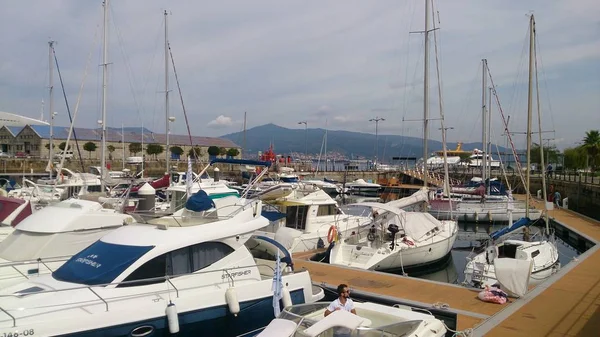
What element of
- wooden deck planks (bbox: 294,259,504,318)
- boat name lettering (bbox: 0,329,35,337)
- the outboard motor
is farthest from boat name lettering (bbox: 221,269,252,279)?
the outboard motor

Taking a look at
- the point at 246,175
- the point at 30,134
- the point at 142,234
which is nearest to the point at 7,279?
the point at 142,234

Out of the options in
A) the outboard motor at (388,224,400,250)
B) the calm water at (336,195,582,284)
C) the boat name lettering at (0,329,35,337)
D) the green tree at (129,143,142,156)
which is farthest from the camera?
the green tree at (129,143,142,156)

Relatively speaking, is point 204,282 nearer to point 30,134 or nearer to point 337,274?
point 337,274

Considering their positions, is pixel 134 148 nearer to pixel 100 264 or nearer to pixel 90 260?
pixel 90 260

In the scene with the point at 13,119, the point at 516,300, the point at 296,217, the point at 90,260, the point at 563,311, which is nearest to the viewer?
the point at 90,260

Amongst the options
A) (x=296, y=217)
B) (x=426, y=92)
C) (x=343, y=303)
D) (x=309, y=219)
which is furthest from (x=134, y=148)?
(x=343, y=303)

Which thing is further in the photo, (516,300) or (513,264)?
(513,264)

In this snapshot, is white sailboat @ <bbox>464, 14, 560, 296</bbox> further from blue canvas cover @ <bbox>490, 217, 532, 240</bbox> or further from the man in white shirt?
the man in white shirt

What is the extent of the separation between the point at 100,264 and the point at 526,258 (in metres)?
12.7

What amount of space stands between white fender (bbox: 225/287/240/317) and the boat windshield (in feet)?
5.12

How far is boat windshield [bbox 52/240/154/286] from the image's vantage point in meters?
8.13

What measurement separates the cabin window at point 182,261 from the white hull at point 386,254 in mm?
7236

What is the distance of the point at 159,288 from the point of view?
325 inches

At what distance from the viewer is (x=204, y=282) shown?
8.80m
